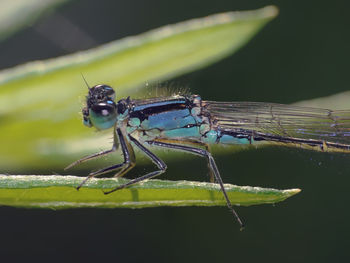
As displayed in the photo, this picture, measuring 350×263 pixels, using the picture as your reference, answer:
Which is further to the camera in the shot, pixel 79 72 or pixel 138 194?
pixel 79 72

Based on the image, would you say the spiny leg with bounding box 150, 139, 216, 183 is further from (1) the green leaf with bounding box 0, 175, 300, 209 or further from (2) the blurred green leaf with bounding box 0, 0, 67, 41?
(1) the green leaf with bounding box 0, 175, 300, 209

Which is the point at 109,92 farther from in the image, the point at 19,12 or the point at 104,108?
the point at 19,12

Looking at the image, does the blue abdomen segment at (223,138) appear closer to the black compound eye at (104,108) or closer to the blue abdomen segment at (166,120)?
the blue abdomen segment at (166,120)

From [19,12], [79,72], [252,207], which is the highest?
[19,12]

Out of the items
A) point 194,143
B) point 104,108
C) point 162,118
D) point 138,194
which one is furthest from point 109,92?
point 138,194

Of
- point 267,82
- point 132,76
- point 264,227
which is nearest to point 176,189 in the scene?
point 132,76
